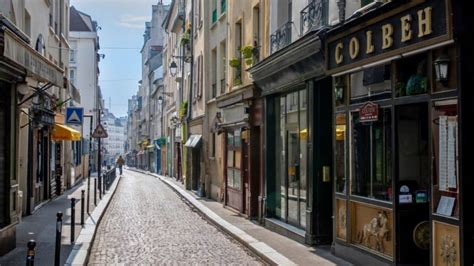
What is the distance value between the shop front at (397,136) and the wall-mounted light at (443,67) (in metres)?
0.01

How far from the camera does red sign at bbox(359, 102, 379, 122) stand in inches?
344

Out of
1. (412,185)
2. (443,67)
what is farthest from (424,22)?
(412,185)

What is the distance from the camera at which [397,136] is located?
8.34 metres

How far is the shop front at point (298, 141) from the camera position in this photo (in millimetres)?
A: 11352

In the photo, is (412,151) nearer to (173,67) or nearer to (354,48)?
(354,48)

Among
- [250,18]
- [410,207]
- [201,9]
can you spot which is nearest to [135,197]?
[201,9]

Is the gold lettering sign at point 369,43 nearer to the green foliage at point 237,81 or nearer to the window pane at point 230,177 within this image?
the green foliage at point 237,81

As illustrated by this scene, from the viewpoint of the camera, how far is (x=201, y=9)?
1049 inches

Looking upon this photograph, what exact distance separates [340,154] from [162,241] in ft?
15.0

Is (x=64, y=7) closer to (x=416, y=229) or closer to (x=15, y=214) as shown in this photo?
(x=15, y=214)

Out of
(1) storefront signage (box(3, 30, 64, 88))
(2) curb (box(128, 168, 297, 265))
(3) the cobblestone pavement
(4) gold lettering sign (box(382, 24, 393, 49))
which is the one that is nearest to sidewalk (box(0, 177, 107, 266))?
(3) the cobblestone pavement

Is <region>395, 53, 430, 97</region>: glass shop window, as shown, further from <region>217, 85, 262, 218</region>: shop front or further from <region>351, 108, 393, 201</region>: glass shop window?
<region>217, 85, 262, 218</region>: shop front

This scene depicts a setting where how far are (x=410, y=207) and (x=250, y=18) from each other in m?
9.84

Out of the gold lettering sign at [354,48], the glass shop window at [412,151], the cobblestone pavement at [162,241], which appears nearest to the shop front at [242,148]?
the cobblestone pavement at [162,241]
